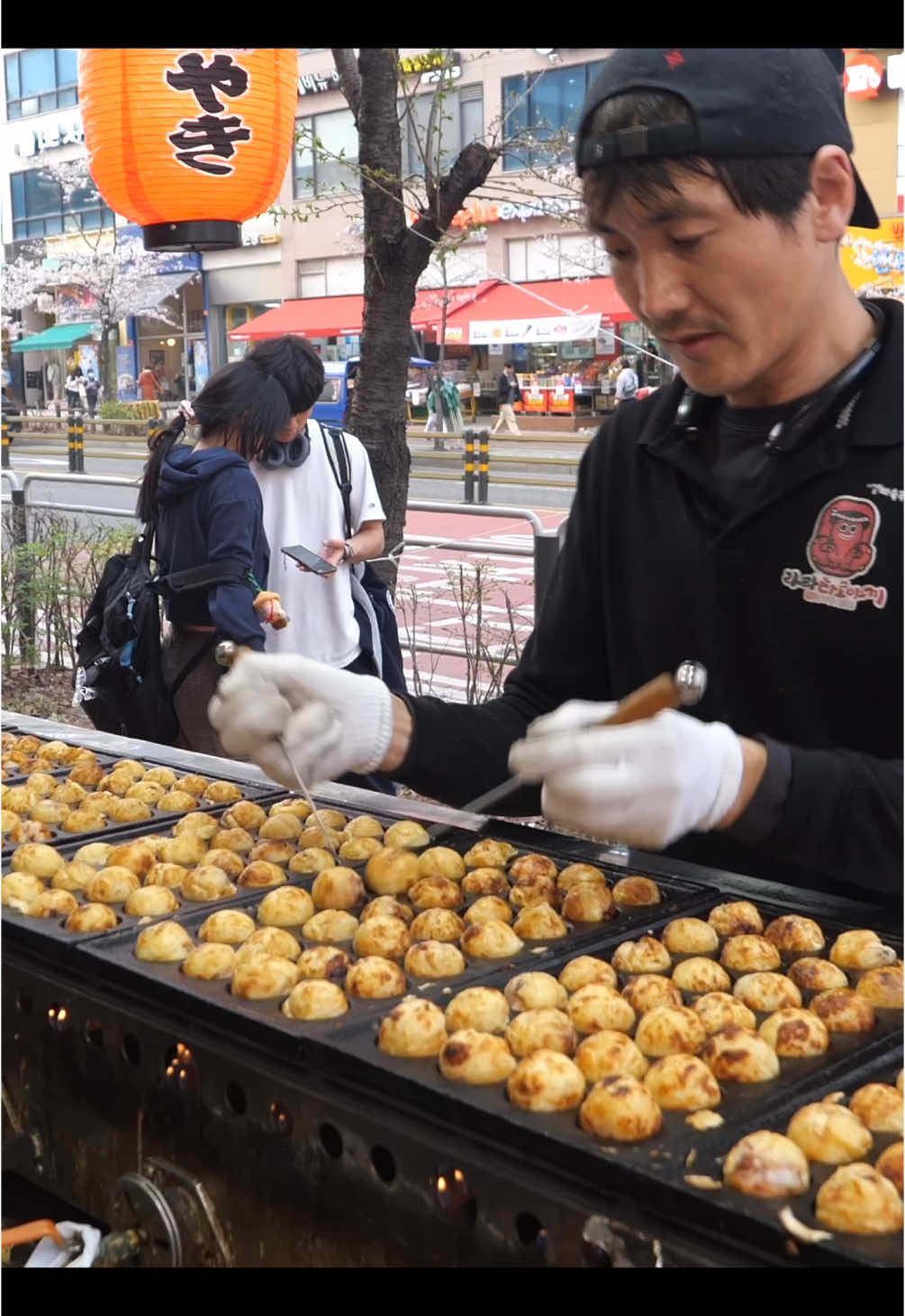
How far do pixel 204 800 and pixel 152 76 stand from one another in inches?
121

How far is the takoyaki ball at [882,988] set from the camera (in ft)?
5.62

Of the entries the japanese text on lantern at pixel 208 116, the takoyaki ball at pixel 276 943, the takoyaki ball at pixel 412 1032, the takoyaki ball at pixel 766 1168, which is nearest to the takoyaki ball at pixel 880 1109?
the takoyaki ball at pixel 766 1168

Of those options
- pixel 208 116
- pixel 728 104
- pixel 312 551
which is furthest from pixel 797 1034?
pixel 208 116

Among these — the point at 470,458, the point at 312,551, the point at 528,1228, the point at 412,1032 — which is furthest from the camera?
the point at 470,458

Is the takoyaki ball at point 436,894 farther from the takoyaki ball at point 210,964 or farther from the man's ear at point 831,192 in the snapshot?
the man's ear at point 831,192

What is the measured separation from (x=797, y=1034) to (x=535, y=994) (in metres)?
0.34

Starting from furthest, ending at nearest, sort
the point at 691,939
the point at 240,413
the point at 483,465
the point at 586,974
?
the point at 483,465 < the point at 240,413 < the point at 691,939 < the point at 586,974

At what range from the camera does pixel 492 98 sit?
2084 cm

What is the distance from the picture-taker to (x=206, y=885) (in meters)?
2.18

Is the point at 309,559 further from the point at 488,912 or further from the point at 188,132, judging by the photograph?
the point at 488,912

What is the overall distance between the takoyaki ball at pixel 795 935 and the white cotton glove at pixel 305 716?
69 cm

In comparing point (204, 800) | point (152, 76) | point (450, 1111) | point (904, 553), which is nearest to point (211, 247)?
point (152, 76)

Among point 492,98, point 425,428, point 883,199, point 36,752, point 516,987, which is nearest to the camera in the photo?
point 516,987

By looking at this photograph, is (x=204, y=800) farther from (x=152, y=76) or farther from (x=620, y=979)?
(x=152, y=76)
